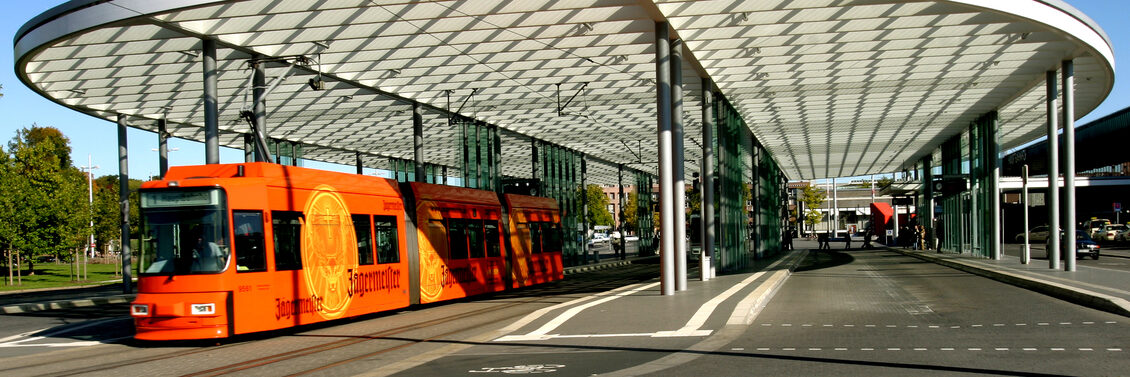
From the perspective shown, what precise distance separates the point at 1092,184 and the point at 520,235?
5660 cm

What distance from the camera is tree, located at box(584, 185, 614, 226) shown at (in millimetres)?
118787

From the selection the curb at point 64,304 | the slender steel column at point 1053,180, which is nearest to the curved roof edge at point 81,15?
the curb at point 64,304

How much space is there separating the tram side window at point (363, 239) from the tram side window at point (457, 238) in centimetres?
355

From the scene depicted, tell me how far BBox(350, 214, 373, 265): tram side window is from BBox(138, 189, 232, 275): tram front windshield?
3.53 metres

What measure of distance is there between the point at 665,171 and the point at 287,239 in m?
8.09

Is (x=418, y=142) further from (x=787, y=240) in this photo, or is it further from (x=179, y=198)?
(x=787, y=240)

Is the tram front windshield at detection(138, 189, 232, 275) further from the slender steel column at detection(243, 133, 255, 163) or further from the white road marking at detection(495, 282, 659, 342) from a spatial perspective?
the slender steel column at detection(243, 133, 255, 163)

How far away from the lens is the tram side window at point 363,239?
59.4 feet

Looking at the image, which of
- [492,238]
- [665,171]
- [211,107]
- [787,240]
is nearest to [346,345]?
[665,171]

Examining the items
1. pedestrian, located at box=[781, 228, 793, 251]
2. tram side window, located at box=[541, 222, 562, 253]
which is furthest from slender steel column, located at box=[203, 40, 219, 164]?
pedestrian, located at box=[781, 228, 793, 251]

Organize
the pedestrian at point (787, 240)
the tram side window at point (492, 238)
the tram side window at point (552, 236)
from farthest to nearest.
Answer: the pedestrian at point (787, 240), the tram side window at point (552, 236), the tram side window at point (492, 238)

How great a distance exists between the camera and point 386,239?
19.2 meters

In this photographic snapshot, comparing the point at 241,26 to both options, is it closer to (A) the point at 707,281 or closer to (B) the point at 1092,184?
(A) the point at 707,281

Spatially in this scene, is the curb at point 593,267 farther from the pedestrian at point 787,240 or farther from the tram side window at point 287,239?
the tram side window at point 287,239
